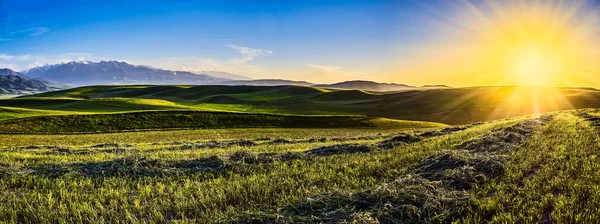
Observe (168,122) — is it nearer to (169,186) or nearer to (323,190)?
(169,186)

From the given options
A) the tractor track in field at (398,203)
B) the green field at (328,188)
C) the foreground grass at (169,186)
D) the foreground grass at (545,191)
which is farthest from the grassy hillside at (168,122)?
the tractor track in field at (398,203)

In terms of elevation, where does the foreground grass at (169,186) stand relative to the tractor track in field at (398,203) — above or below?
below

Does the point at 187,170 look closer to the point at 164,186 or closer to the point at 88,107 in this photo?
the point at 164,186

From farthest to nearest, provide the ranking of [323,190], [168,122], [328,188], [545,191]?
[168,122]
[328,188]
[323,190]
[545,191]

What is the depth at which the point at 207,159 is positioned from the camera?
12.1m

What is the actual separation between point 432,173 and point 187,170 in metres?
7.12

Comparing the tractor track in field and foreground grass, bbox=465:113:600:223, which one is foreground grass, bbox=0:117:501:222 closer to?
the tractor track in field

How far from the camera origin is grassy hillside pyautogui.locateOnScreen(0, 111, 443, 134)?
1778 inches

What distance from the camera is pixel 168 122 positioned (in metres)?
51.2

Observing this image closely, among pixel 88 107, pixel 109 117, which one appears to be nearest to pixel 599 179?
pixel 109 117

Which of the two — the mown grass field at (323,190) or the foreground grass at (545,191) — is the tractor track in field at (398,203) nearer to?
the mown grass field at (323,190)

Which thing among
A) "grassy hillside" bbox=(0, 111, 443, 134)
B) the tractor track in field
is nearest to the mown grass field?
the tractor track in field

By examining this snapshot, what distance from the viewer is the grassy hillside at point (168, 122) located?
45156mm

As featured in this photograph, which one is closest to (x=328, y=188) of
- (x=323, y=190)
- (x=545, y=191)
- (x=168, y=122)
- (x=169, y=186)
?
(x=323, y=190)
